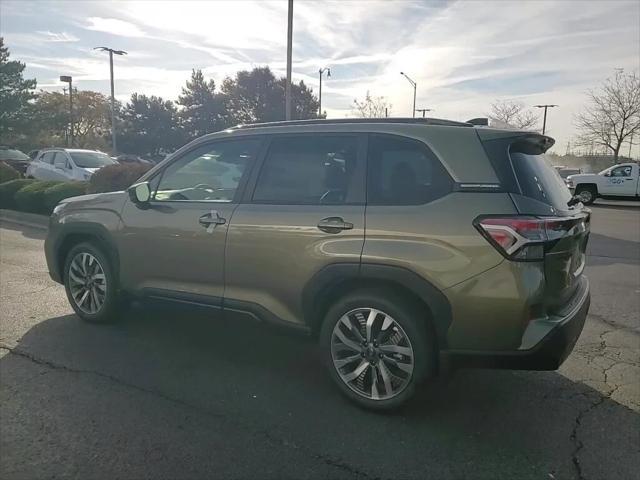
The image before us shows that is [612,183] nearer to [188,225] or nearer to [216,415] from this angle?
[188,225]

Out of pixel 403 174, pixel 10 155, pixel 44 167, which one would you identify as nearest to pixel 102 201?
pixel 403 174

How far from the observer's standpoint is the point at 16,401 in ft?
11.0

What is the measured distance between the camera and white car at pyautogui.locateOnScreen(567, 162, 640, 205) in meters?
22.4

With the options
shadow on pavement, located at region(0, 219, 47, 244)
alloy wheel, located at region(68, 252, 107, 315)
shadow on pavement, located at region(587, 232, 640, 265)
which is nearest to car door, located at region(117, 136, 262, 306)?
alloy wheel, located at region(68, 252, 107, 315)

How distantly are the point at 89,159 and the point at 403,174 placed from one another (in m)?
15.6

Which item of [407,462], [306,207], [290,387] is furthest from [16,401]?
[407,462]

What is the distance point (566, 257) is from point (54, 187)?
11.5m

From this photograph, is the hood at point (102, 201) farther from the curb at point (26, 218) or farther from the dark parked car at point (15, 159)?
the dark parked car at point (15, 159)

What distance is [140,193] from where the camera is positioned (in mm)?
4363

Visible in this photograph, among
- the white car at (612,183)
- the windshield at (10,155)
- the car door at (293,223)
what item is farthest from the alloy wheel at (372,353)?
the windshield at (10,155)

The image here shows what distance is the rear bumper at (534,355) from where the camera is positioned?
9.82ft

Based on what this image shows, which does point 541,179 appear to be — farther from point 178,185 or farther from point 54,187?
point 54,187

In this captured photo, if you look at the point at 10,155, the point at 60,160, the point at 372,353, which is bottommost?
the point at 372,353

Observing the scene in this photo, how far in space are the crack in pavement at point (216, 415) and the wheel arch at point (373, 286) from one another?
2.63 feet
